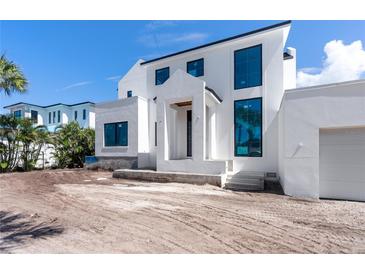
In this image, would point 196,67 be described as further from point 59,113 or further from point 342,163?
point 59,113

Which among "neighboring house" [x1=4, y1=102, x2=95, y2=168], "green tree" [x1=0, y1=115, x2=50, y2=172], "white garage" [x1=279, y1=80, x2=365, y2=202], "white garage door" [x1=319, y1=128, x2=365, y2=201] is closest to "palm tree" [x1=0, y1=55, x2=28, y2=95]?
"green tree" [x1=0, y1=115, x2=50, y2=172]

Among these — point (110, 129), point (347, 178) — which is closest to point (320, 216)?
point (347, 178)

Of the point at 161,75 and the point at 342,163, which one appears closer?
the point at 342,163

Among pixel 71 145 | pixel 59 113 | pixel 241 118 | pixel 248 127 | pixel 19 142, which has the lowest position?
pixel 71 145

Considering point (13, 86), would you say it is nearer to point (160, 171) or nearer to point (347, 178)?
point (160, 171)

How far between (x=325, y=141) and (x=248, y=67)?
6.06 metres

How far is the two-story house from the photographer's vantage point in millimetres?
10914

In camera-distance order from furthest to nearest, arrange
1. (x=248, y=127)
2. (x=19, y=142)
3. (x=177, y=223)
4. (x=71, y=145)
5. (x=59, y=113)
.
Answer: (x=59, y=113), (x=71, y=145), (x=19, y=142), (x=248, y=127), (x=177, y=223)

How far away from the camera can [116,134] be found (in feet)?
51.6

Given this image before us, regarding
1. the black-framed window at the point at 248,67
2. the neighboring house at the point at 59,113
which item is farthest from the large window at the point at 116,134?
the neighboring house at the point at 59,113

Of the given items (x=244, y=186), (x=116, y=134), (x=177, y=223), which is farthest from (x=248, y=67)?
(x=116, y=134)

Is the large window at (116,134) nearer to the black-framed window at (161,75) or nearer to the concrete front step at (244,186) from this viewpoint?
the black-framed window at (161,75)

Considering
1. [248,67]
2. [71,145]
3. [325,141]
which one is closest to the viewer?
[325,141]

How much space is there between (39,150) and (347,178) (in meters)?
20.9
